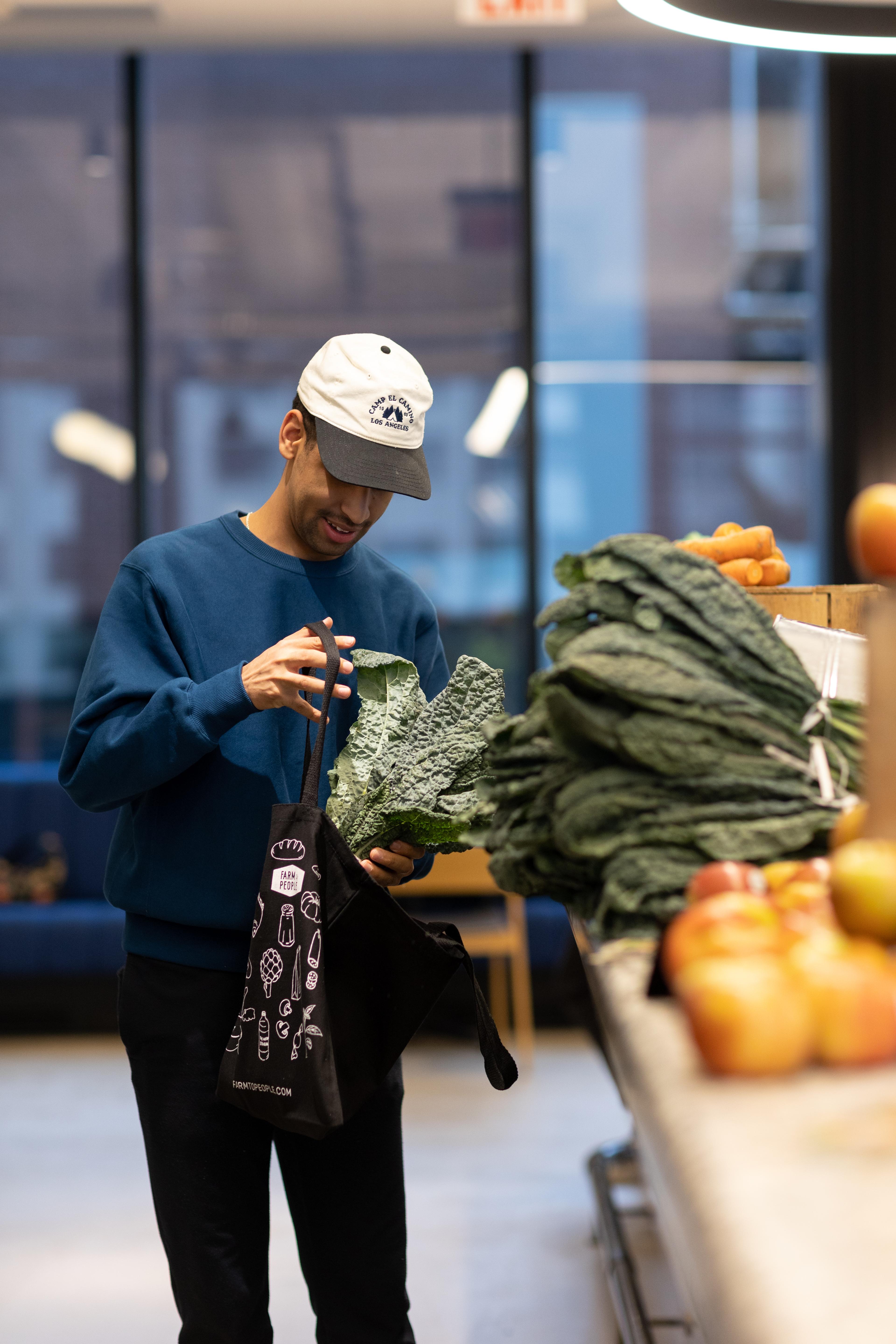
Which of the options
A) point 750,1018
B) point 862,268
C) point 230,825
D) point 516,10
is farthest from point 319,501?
point 862,268

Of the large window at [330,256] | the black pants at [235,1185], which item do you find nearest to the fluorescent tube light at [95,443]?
the large window at [330,256]

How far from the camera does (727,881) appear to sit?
849 millimetres

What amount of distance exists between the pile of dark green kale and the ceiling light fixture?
0.82m

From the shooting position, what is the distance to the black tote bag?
1.29 meters

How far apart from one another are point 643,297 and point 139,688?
4.01 metres

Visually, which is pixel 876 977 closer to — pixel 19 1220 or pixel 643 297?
pixel 19 1220

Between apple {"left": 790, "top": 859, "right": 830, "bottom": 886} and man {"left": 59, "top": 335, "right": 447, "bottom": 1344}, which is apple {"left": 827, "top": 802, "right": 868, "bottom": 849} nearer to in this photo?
apple {"left": 790, "top": 859, "right": 830, "bottom": 886}

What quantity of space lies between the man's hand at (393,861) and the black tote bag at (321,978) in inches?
3.9

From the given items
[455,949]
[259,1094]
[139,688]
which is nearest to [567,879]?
[455,949]

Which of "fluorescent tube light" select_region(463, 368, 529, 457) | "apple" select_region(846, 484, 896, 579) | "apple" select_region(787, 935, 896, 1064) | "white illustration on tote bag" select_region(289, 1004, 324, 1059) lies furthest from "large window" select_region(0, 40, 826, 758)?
"apple" select_region(787, 935, 896, 1064)

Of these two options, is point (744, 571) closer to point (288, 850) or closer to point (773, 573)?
point (773, 573)

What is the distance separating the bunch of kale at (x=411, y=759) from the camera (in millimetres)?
1392

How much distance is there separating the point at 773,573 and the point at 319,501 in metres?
0.57

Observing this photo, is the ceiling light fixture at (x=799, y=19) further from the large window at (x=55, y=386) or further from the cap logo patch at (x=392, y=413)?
the large window at (x=55, y=386)
